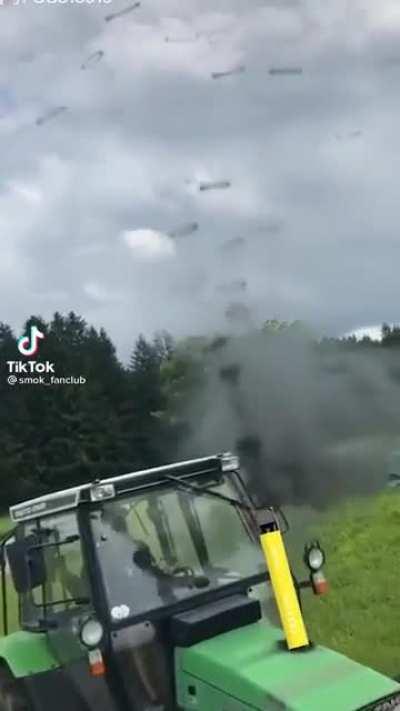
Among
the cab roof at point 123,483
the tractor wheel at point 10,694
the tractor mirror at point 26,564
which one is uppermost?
the cab roof at point 123,483

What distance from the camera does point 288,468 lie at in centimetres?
1363

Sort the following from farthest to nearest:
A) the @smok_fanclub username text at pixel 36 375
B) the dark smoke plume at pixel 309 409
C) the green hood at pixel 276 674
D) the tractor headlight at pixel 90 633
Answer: the @smok_fanclub username text at pixel 36 375
the dark smoke plume at pixel 309 409
the tractor headlight at pixel 90 633
the green hood at pixel 276 674

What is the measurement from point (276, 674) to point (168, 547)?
1310mm

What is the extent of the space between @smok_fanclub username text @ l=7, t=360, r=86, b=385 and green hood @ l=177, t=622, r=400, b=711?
18211 millimetres

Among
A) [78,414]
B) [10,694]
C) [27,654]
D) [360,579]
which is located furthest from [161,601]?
[78,414]

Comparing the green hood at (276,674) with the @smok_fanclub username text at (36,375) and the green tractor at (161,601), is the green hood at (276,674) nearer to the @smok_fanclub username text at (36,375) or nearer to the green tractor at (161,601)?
the green tractor at (161,601)

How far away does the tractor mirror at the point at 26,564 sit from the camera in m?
6.42

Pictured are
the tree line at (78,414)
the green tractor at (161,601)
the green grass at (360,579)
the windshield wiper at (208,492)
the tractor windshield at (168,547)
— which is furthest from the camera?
the tree line at (78,414)

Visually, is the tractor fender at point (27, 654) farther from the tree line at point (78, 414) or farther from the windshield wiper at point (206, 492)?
the tree line at point (78, 414)

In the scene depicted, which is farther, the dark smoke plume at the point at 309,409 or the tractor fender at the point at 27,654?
the dark smoke plume at the point at 309,409

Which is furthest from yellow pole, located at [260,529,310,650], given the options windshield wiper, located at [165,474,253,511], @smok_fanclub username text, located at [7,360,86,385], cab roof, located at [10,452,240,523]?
@smok_fanclub username text, located at [7,360,86,385]

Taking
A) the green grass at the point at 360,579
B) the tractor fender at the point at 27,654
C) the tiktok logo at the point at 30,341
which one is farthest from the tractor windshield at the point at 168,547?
the tiktok logo at the point at 30,341

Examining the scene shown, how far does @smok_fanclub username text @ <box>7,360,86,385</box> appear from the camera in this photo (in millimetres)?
24094

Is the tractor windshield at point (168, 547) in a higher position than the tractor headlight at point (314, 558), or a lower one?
higher
